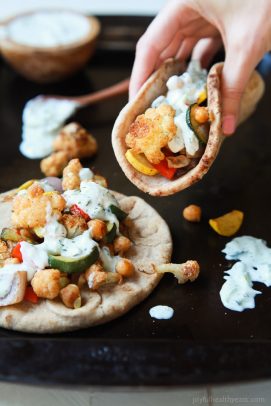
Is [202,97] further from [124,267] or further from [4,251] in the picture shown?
[4,251]

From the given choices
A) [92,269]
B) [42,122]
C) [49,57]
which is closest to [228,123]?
[92,269]

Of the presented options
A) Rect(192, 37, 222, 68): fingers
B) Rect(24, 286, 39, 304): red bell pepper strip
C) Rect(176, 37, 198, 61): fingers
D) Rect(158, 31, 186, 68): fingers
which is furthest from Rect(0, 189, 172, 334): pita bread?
Rect(192, 37, 222, 68): fingers

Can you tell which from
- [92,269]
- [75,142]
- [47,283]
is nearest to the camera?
[47,283]

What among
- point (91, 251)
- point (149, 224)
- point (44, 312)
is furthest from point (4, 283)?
point (149, 224)

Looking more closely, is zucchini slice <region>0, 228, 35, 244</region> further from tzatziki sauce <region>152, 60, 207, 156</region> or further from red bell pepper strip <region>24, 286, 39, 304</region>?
tzatziki sauce <region>152, 60, 207, 156</region>

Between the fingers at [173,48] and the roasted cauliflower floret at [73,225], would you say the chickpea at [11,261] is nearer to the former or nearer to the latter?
the roasted cauliflower floret at [73,225]

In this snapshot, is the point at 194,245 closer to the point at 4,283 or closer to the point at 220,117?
the point at 220,117
